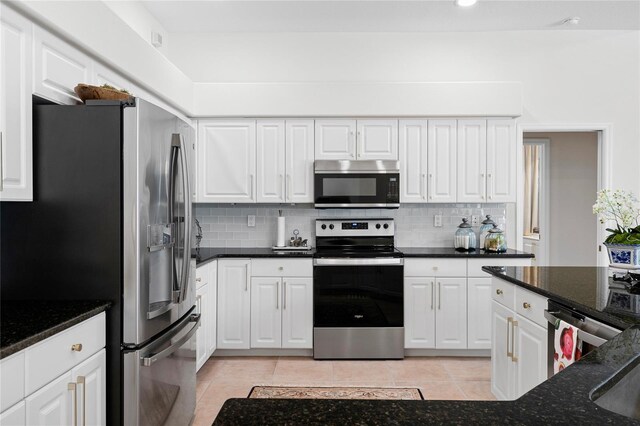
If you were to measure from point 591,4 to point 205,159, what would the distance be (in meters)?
3.55

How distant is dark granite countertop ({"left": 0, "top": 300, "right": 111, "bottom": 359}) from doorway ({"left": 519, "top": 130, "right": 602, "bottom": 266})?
4.97 meters

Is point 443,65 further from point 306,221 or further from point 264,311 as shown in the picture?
point 264,311

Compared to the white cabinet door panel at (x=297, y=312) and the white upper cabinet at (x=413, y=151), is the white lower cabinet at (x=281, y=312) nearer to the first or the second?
the white cabinet door panel at (x=297, y=312)

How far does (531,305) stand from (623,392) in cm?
119

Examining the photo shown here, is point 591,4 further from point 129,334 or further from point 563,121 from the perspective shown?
point 129,334

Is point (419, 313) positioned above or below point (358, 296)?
below

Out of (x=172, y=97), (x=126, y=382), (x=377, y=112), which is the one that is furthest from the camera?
(x=377, y=112)

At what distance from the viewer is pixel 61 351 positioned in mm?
1557

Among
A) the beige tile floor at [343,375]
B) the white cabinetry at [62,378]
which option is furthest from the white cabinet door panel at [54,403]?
the beige tile floor at [343,375]

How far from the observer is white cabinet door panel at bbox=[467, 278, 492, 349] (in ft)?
12.4

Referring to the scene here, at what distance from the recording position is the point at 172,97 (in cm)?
347

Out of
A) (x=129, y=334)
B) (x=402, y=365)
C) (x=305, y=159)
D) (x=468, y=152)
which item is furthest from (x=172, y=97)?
(x=402, y=365)

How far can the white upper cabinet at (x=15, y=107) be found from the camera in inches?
66.2

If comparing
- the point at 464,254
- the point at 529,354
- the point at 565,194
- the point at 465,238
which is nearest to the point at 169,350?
the point at 529,354
